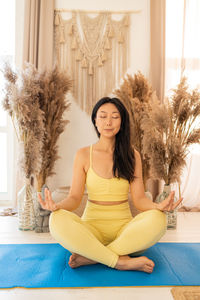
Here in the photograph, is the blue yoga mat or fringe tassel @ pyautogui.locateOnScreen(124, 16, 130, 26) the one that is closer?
the blue yoga mat

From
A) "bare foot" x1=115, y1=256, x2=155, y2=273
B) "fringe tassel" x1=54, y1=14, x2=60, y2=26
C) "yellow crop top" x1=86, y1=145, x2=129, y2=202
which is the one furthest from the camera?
"fringe tassel" x1=54, y1=14, x2=60, y2=26

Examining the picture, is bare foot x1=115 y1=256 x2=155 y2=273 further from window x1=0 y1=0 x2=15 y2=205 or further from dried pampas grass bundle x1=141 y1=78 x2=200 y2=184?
window x1=0 y1=0 x2=15 y2=205

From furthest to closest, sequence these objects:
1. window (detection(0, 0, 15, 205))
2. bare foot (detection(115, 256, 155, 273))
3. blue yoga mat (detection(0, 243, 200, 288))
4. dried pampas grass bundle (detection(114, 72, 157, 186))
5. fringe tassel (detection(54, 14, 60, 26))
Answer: window (detection(0, 0, 15, 205)) → fringe tassel (detection(54, 14, 60, 26)) → dried pampas grass bundle (detection(114, 72, 157, 186)) → bare foot (detection(115, 256, 155, 273)) → blue yoga mat (detection(0, 243, 200, 288))

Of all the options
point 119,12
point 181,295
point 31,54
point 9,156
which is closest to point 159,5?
point 119,12

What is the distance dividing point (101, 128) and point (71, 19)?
1868 millimetres

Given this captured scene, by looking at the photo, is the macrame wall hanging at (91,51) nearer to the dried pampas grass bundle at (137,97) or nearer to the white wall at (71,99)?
the white wall at (71,99)

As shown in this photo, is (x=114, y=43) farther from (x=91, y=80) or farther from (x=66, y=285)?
(x=66, y=285)

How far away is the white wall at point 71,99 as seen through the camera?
138 inches

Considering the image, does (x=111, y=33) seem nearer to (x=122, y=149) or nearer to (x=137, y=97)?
(x=137, y=97)

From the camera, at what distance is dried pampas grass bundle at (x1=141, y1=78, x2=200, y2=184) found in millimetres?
2781

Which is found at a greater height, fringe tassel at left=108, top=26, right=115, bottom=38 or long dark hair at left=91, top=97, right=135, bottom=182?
fringe tassel at left=108, top=26, right=115, bottom=38

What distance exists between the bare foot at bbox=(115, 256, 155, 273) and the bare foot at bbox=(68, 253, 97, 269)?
0.20m

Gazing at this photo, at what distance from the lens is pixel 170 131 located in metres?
2.88

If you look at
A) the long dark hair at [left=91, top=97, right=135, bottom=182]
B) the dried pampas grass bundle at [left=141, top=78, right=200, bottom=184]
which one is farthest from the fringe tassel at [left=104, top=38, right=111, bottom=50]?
the long dark hair at [left=91, top=97, right=135, bottom=182]
